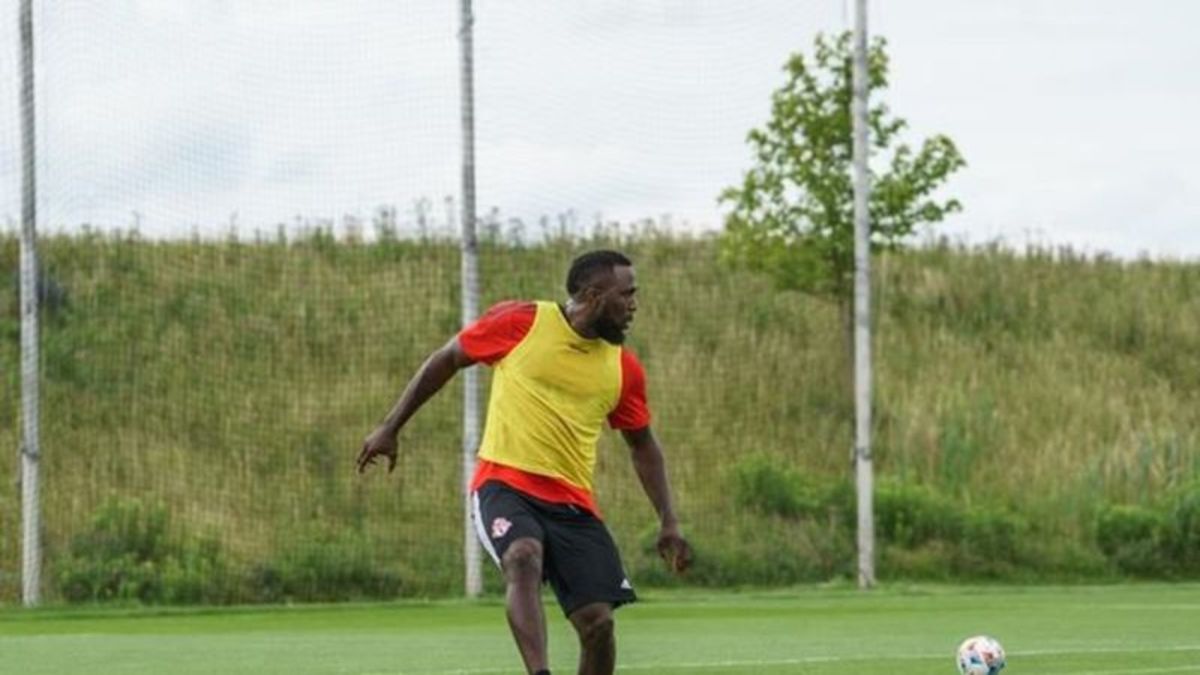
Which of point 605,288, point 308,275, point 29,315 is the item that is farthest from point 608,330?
point 308,275

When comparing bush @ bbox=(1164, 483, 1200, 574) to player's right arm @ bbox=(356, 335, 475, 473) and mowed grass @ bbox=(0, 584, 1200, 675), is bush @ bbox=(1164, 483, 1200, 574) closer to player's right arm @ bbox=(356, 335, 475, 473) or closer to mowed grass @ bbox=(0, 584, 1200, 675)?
mowed grass @ bbox=(0, 584, 1200, 675)

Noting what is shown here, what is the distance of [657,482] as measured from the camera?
1247cm

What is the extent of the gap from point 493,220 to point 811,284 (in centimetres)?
457

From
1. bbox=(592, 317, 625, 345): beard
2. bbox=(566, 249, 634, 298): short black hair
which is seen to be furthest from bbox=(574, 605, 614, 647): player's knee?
bbox=(566, 249, 634, 298): short black hair

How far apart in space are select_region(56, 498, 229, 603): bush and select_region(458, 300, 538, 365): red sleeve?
16.8m

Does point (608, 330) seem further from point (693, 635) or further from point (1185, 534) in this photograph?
point (1185, 534)

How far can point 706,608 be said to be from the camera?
25938mm

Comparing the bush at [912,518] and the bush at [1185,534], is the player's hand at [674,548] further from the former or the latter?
the bush at [1185,534]

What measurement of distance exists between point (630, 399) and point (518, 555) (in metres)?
1.02

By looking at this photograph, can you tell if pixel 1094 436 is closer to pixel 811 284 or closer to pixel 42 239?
pixel 811 284

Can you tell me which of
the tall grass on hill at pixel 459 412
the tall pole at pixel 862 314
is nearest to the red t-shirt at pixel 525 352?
the tall grass on hill at pixel 459 412

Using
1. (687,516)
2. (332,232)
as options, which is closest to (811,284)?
(687,516)

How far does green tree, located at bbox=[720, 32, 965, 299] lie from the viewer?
30875mm

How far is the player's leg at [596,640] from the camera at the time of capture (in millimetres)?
11688
